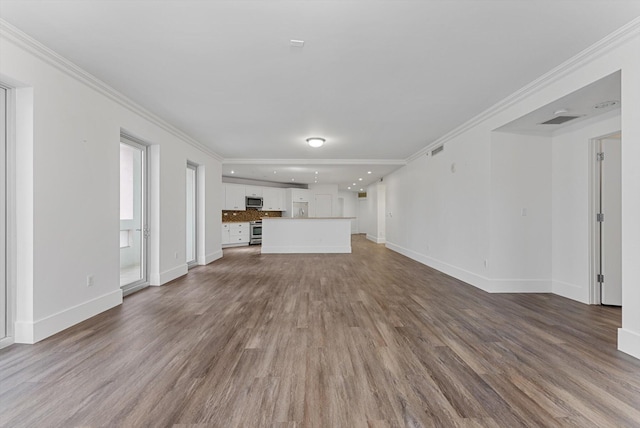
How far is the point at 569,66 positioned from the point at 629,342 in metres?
2.47

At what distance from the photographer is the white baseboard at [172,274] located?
15.9 ft

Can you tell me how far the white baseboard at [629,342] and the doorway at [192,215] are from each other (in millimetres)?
6510

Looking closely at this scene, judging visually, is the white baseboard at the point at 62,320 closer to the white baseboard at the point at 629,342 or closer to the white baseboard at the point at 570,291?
the white baseboard at the point at 629,342

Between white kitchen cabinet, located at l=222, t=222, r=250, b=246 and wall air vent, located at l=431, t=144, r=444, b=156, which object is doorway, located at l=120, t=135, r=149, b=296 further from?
white kitchen cabinet, located at l=222, t=222, r=250, b=246

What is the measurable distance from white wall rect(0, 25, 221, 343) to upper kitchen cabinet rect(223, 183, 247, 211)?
249 inches

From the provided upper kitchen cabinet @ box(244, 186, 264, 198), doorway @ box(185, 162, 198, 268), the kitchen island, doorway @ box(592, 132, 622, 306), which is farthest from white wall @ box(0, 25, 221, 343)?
upper kitchen cabinet @ box(244, 186, 264, 198)

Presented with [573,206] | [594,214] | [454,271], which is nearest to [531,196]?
[573,206]

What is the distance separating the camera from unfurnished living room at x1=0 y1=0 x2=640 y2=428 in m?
1.91

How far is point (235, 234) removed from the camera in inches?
423

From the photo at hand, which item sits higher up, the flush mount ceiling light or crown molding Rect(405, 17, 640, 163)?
crown molding Rect(405, 17, 640, 163)

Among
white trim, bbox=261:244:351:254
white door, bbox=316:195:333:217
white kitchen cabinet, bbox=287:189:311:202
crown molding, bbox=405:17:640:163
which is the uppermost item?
crown molding, bbox=405:17:640:163

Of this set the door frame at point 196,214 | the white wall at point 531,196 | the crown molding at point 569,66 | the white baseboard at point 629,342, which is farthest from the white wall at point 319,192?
the white baseboard at point 629,342

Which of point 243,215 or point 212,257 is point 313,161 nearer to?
point 212,257

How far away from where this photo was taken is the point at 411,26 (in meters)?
2.34
